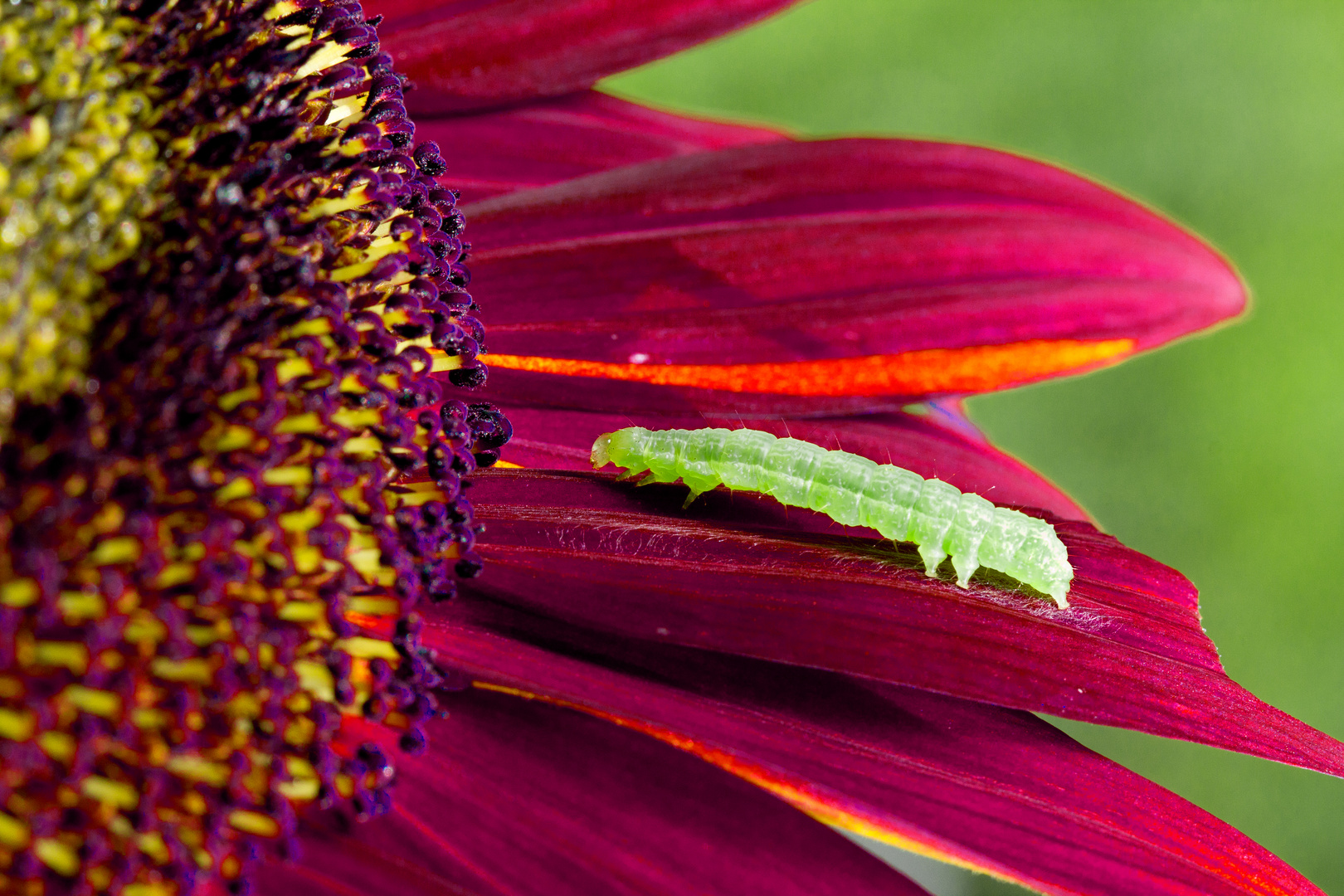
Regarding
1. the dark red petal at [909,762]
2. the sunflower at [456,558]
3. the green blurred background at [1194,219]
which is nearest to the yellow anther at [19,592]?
the sunflower at [456,558]

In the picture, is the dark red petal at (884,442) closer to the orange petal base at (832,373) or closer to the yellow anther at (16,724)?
the orange petal base at (832,373)

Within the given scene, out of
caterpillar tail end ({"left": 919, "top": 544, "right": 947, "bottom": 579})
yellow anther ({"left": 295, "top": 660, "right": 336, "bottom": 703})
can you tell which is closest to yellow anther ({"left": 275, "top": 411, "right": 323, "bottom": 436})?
yellow anther ({"left": 295, "top": 660, "right": 336, "bottom": 703})

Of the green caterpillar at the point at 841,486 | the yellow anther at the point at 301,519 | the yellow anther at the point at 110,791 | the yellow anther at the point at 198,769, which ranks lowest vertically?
the yellow anther at the point at 110,791

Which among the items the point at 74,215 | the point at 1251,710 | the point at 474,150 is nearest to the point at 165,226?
the point at 74,215

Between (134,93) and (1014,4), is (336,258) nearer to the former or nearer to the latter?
(134,93)

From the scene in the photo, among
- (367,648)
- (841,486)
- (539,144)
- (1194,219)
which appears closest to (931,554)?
(841,486)

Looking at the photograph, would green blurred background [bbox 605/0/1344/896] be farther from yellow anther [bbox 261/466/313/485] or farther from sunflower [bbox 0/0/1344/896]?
yellow anther [bbox 261/466/313/485]

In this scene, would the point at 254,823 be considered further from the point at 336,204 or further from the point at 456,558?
the point at 336,204
